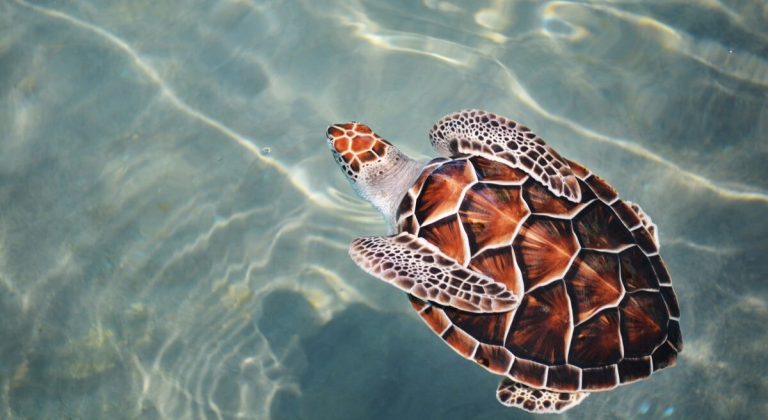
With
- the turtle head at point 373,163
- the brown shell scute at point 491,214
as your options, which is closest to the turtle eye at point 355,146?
the turtle head at point 373,163

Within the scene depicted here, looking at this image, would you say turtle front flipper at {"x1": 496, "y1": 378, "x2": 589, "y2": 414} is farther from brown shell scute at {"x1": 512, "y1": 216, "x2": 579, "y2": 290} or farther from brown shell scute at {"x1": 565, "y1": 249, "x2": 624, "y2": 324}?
brown shell scute at {"x1": 512, "y1": 216, "x2": 579, "y2": 290}

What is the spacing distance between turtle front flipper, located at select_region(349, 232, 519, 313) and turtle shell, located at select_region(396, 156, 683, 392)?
0.27 feet

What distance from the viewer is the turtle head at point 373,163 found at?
11.7 feet

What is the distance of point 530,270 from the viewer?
2.99 m

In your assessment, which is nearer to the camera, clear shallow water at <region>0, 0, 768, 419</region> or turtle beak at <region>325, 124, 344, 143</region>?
turtle beak at <region>325, 124, 344, 143</region>

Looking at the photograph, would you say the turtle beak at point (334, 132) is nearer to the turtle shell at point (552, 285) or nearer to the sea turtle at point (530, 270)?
the sea turtle at point (530, 270)

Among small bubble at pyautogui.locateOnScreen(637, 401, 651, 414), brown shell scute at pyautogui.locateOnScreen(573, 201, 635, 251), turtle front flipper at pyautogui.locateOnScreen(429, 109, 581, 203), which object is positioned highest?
turtle front flipper at pyautogui.locateOnScreen(429, 109, 581, 203)

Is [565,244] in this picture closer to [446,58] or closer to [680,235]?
[680,235]

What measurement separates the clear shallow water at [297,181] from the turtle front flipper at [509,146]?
909mm

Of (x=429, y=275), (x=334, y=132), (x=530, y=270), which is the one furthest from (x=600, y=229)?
(x=334, y=132)

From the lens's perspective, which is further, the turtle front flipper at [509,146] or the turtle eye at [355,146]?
the turtle eye at [355,146]

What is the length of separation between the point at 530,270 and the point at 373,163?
1.23 m

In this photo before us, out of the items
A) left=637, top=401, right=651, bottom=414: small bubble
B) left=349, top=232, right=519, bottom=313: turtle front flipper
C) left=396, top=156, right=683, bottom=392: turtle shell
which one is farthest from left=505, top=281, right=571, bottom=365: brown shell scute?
left=637, top=401, right=651, bottom=414: small bubble

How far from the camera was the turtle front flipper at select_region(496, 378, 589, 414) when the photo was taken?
3.34 metres
